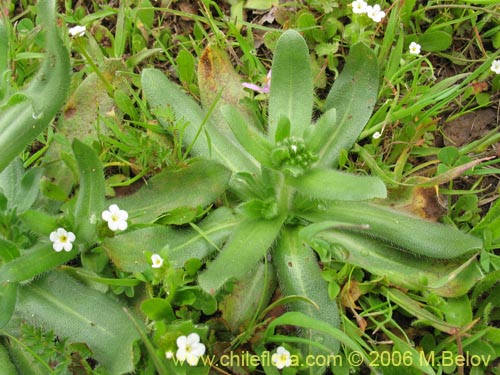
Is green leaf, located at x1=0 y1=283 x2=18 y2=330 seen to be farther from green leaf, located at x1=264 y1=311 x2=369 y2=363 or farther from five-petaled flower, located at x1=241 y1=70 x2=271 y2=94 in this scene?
five-petaled flower, located at x1=241 y1=70 x2=271 y2=94

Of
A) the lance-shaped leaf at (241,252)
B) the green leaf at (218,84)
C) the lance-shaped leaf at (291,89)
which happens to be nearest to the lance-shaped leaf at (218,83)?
the green leaf at (218,84)

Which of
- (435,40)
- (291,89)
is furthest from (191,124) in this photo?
(435,40)

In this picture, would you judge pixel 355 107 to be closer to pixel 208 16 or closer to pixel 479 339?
pixel 208 16

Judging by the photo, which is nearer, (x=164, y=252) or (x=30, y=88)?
(x=164, y=252)

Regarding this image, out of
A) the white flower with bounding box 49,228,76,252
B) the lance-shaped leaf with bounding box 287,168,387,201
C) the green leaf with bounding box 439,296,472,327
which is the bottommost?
the green leaf with bounding box 439,296,472,327

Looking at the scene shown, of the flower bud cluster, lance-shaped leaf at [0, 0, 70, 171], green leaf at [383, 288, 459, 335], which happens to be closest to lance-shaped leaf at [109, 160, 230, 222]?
the flower bud cluster

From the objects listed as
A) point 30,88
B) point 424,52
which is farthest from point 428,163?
point 30,88

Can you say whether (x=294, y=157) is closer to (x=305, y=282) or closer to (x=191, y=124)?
(x=305, y=282)
